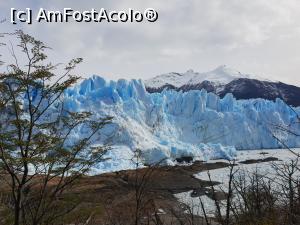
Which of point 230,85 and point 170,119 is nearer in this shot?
point 170,119

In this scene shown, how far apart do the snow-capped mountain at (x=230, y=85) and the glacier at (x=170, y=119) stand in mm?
23933

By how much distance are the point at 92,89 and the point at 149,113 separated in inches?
217

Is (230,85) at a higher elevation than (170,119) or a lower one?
higher

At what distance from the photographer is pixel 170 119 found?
135 ft

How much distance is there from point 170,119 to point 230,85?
130 ft

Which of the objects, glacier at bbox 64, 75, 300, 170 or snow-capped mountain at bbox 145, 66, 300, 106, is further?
snow-capped mountain at bbox 145, 66, 300, 106

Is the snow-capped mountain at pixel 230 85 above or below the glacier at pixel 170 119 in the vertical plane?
above

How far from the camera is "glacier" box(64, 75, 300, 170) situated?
3222 centimetres

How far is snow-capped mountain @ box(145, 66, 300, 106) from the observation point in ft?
233

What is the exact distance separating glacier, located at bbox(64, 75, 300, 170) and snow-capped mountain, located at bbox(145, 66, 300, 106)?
23.9 metres

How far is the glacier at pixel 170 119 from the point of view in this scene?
3222 cm

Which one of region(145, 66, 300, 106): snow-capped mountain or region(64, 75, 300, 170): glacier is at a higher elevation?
region(145, 66, 300, 106): snow-capped mountain

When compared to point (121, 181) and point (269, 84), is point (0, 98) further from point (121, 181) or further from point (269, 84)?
point (269, 84)

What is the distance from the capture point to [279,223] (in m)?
3.28
